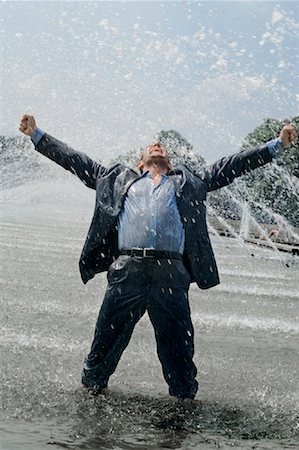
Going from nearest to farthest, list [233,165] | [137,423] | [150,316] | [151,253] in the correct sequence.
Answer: [137,423] → [151,253] → [150,316] → [233,165]

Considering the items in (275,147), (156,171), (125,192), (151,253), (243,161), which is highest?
(275,147)

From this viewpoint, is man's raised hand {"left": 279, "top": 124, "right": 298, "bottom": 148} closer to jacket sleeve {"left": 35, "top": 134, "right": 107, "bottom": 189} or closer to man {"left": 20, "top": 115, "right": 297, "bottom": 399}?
man {"left": 20, "top": 115, "right": 297, "bottom": 399}

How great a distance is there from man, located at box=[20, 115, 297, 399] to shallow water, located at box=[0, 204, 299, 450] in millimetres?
358

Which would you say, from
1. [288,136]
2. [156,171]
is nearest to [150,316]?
[156,171]

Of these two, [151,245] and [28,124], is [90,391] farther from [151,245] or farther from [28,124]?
[28,124]

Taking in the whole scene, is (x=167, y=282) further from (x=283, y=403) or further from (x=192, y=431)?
(x=283, y=403)

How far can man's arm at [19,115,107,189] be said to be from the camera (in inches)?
239

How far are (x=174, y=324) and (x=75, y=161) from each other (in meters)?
1.23

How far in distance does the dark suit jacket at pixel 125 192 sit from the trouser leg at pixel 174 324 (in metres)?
0.19

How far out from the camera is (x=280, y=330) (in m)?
10.8

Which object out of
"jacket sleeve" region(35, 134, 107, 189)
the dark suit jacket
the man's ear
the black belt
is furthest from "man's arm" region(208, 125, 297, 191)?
"jacket sleeve" region(35, 134, 107, 189)

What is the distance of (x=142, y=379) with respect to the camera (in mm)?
7023

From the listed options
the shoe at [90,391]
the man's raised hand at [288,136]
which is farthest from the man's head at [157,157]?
the shoe at [90,391]

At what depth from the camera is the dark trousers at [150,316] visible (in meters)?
5.73
